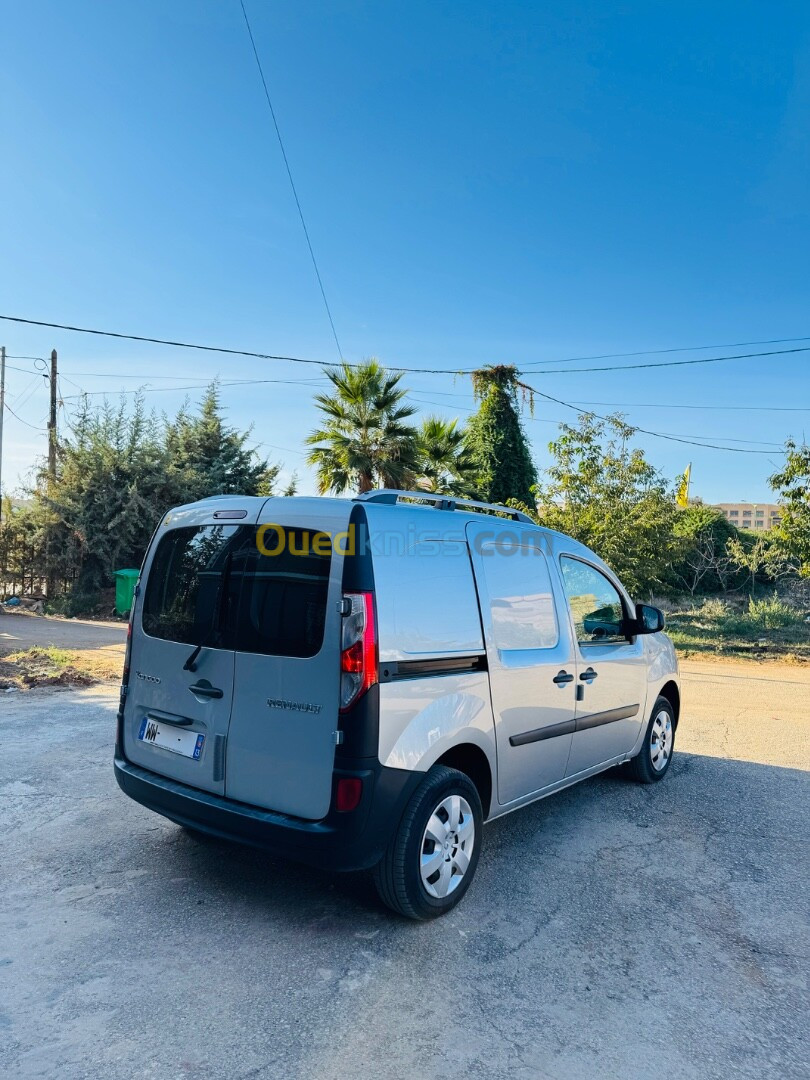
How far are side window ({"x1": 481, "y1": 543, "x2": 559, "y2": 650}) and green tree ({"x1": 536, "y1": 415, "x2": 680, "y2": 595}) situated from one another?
10943 millimetres

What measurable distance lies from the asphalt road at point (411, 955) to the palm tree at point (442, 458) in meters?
15.2

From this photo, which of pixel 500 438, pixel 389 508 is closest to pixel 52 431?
pixel 500 438

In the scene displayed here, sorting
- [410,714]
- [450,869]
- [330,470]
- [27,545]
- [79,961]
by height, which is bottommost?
[79,961]

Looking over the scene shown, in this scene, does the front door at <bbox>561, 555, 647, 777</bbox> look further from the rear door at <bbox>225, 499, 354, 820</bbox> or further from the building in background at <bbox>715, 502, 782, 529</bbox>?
the building in background at <bbox>715, 502, 782, 529</bbox>

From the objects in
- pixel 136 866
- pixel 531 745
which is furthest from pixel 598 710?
pixel 136 866

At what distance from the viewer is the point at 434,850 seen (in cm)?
333

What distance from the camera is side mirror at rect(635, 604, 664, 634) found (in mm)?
5062

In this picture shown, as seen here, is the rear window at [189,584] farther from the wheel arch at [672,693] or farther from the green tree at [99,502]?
the green tree at [99,502]

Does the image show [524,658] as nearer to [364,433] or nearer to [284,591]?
[284,591]

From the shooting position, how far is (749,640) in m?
15.6

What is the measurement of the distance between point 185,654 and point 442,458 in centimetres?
1701

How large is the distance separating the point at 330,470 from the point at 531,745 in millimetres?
15411

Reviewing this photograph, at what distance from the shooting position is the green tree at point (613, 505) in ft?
48.7

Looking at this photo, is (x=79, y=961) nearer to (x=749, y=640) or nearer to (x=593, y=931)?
(x=593, y=931)
